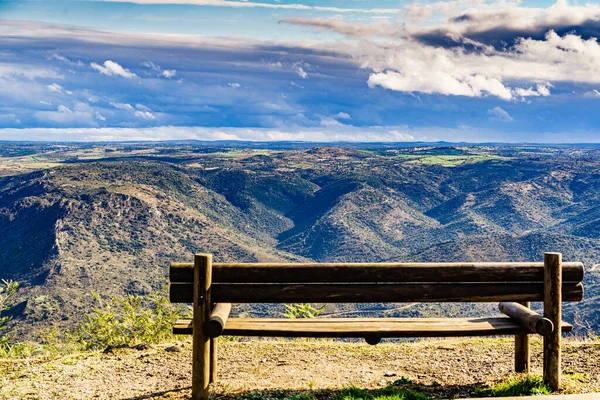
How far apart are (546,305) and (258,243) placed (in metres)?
132

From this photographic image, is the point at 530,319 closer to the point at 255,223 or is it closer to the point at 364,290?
the point at 364,290

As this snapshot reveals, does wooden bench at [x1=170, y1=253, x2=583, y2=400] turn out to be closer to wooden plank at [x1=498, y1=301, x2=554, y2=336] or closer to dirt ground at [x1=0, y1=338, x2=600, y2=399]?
wooden plank at [x1=498, y1=301, x2=554, y2=336]

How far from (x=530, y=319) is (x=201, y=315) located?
3.50 metres

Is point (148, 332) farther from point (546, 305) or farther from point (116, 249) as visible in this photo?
point (116, 249)

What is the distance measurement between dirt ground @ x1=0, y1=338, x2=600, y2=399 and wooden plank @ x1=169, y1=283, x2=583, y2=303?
1.15m

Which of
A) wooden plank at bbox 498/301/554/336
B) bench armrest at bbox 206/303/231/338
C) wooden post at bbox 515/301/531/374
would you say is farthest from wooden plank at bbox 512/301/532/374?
bench armrest at bbox 206/303/231/338

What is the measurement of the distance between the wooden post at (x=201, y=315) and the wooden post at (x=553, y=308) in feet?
11.7

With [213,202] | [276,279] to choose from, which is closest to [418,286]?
[276,279]

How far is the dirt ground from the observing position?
24.2 feet

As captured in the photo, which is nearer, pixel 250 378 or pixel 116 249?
pixel 250 378

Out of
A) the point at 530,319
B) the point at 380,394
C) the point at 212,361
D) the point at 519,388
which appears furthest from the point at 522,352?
the point at 212,361

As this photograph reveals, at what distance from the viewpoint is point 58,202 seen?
11931cm

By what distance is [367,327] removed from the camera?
686 centimetres

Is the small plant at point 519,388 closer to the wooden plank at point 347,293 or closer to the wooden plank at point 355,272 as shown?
the wooden plank at point 347,293
